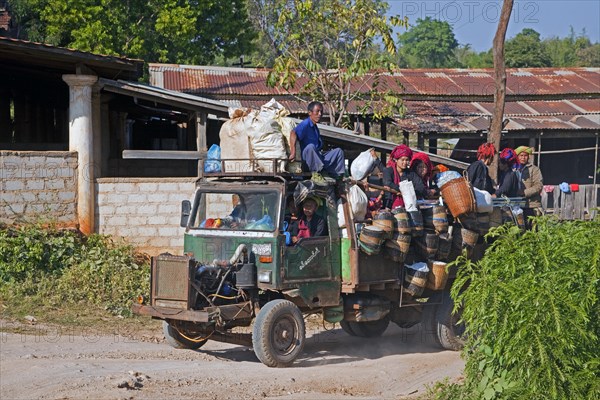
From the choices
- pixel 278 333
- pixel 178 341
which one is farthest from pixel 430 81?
pixel 278 333

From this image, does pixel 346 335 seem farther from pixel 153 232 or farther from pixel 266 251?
pixel 153 232

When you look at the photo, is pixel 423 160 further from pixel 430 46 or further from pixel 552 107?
pixel 430 46

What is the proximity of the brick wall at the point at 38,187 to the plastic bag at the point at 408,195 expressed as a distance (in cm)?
639

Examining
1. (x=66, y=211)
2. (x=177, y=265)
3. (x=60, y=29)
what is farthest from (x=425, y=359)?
(x=60, y=29)

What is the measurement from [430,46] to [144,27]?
48198mm

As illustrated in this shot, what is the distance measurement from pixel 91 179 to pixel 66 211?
2.20 ft

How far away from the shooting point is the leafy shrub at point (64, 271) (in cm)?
1284

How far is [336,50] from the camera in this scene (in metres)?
19.6

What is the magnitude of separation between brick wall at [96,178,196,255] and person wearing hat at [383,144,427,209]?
4981 mm

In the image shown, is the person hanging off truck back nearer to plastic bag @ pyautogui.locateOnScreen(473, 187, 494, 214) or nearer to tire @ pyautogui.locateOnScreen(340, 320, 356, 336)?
plastic bag @ pyautogui.locateOnScreen(473, 187, 494, 214)

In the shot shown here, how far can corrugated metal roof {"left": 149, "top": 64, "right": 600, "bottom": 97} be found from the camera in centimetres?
2278

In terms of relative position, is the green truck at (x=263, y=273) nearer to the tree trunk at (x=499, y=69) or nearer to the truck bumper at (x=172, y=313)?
the truck bumper at (x=172, y=313)

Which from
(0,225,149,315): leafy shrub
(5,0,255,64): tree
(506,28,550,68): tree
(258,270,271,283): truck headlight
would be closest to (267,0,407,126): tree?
(0,225,149,315): leafy shrub

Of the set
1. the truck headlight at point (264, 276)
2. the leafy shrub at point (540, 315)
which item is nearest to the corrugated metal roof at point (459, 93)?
the truck headlight at point (264, 276)
